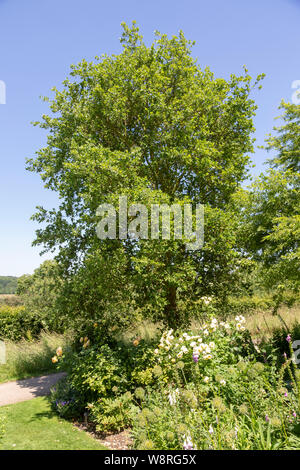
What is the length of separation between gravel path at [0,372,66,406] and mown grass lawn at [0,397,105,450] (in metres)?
1.10

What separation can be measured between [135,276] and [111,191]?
7.02ft

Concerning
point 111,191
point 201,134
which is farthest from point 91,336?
point 201,134

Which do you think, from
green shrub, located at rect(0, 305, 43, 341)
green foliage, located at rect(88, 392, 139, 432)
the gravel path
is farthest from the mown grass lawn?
green shrub, located at rect(0, 305, 43, 341)

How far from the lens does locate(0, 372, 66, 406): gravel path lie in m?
7.57

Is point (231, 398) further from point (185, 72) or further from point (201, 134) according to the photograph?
point (185, 72)

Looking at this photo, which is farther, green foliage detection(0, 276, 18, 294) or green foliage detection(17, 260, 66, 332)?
green foliage detection(0, 276, 18, 294)

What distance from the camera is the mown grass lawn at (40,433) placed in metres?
4.49

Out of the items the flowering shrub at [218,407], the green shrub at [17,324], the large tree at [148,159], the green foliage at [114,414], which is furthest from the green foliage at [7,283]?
the flowering shrub at [218,407]

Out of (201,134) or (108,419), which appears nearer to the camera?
(108,419)

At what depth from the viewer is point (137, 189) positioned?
249 inches

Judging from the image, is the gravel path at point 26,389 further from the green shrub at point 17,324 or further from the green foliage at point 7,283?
the green foliage at point 7,283

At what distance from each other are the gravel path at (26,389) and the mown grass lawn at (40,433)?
1105 millimetres

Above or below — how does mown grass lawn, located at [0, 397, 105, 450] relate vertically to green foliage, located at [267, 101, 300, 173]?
below

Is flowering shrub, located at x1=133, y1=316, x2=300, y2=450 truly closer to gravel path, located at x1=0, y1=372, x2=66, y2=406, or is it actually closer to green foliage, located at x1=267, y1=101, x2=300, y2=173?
gravel path, located at x1=0, y1=372, x2=66, y2=406
